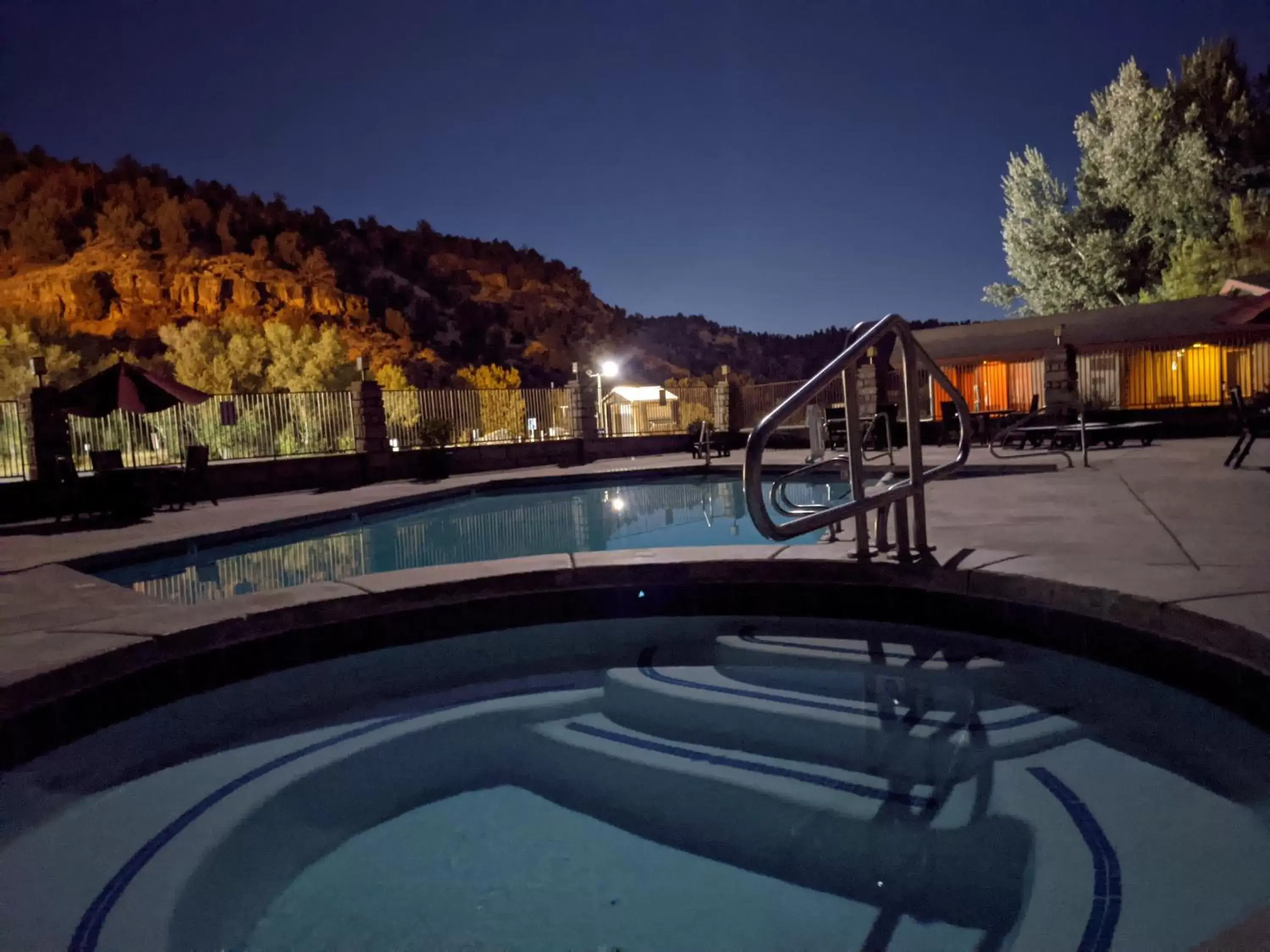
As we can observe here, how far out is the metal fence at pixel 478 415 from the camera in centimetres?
2034

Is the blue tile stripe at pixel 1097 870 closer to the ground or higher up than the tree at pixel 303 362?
closer to the ground

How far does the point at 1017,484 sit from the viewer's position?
29.9 feet

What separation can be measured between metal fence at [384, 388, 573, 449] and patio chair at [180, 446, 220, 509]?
552cm

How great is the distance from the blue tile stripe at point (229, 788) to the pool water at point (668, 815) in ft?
0.04

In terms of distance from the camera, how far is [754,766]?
281 centimetres

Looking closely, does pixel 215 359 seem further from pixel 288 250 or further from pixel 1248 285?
pixel 1248 285

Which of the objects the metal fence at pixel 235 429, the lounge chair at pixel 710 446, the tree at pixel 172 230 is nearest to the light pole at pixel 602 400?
the lounge chair at pixel 710 446

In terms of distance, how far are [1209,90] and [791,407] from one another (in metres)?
43.6

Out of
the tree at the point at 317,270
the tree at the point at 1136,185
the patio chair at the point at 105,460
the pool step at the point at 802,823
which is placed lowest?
the pool step at the point at 802,823

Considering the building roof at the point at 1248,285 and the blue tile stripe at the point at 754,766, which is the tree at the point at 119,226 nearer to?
the building roof at the point at 1248,285

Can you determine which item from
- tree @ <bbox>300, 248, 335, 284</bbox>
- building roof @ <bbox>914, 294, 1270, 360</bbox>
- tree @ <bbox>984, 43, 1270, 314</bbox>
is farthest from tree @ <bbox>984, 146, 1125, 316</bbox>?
tree @ <bbox>300, 248, 335, 284</bbox>

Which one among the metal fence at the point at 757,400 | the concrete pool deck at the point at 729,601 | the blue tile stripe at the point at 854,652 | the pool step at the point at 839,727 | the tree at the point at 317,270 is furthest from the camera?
the tree at the point at 317,270

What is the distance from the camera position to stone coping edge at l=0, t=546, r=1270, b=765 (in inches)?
122

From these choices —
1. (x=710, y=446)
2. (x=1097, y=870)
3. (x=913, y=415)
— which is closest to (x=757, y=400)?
(x=710, y=446)
